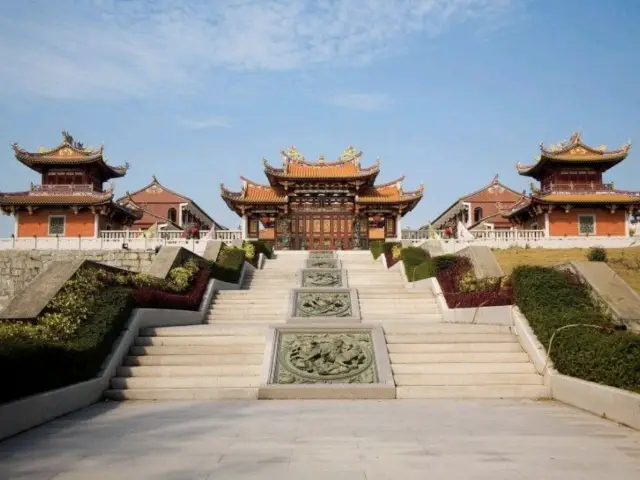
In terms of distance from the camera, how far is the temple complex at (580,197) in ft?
111

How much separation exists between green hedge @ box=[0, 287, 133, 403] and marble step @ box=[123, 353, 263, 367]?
0.54 metres

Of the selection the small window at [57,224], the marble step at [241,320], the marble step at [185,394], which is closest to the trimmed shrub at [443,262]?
the marble step at [241,320]

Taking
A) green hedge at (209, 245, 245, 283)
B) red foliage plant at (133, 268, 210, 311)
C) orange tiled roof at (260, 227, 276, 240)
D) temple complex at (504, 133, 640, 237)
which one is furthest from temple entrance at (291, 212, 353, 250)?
red foliage plant at (133, 268, 210, 311)

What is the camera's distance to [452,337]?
9.66 meters

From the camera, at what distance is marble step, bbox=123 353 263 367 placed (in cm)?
879

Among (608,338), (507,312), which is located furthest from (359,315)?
(608,338)

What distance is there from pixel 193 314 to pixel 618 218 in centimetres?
3189

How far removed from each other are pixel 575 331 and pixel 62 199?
33.3 meters

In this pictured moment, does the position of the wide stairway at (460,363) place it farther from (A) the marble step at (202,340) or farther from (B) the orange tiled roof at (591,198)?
(B) the orange tiled roof at (591,198)

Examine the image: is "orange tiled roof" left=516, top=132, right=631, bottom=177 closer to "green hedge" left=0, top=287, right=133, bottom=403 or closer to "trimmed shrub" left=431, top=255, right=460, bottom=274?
"trimmed shrub" left=431, top=255, right=460, bottom=274

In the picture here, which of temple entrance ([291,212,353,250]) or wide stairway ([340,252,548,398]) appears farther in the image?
temple entrance ([291,212,353,250])

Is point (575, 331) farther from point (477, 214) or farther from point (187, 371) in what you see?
point (477, 214)

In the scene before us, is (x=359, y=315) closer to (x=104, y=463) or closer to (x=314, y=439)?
(x=314, y=439)

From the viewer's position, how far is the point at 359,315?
12.7 meters
